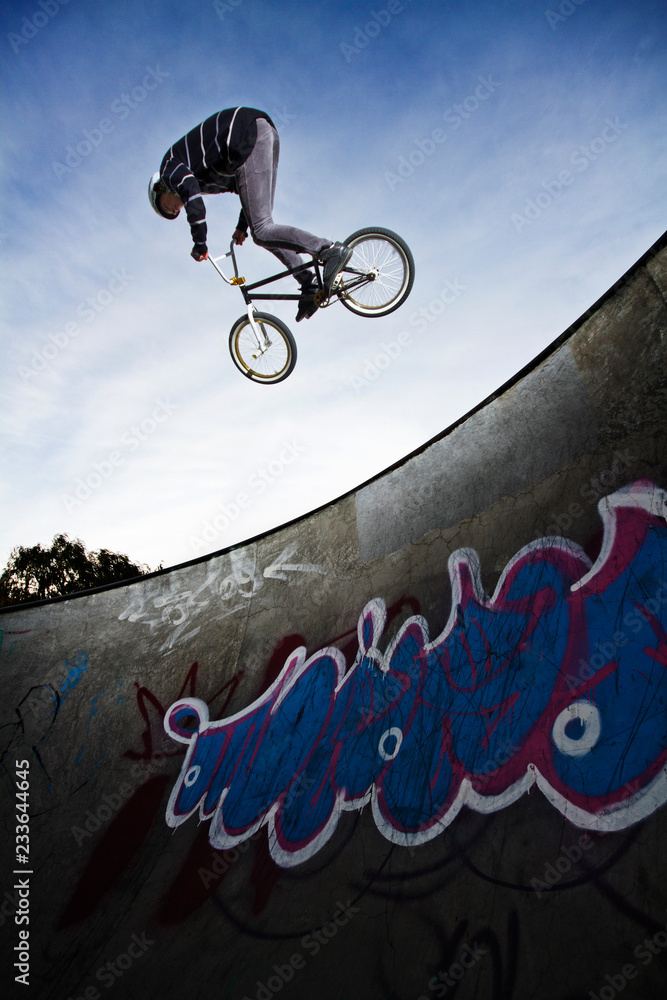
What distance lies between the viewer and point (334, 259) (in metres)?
5.35

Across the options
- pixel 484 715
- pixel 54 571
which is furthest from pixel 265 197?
pixel 54 571

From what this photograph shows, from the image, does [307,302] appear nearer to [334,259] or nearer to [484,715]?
[334,259]

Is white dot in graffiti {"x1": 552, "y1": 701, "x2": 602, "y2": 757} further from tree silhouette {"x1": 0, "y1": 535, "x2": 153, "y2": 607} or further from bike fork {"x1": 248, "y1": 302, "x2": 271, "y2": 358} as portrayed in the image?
tree silhouette {"x1": 0, "y1": 535, "x2": 153, "y2": 607}

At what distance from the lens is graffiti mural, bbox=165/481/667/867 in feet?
9.86

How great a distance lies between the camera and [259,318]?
638cm

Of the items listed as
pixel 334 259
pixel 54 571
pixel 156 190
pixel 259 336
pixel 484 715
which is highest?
pixel 54 571

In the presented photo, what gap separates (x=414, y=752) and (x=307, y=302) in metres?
4.67

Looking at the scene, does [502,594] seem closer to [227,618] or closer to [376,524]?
[376,524]

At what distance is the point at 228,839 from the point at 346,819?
4.32 ft

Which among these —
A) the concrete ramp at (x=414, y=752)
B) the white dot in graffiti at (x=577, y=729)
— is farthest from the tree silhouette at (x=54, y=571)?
the white dot in graffiti at (x=577, y=729)

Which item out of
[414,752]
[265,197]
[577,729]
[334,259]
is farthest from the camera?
[265,197]

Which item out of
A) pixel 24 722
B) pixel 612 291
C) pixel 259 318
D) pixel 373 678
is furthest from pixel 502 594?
pixel 24 722

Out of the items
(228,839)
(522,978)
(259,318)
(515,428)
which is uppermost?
(259,318)

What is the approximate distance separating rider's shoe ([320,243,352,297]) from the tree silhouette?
2221 centimetres
